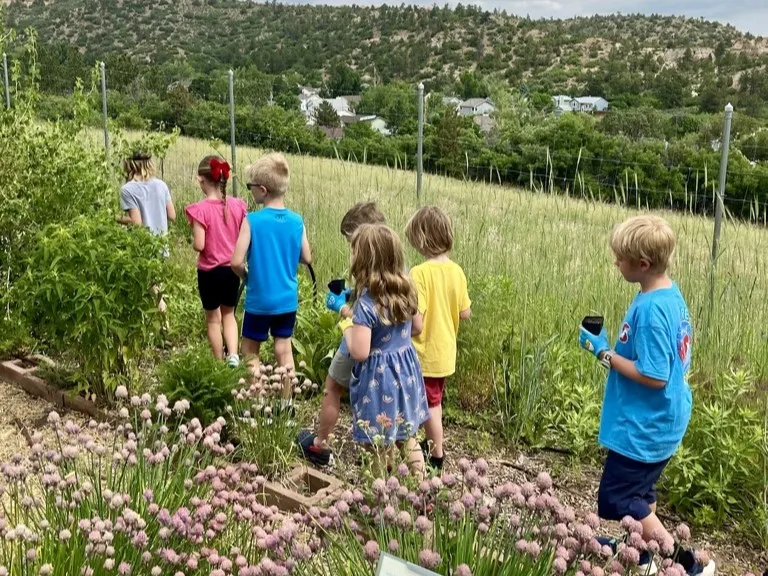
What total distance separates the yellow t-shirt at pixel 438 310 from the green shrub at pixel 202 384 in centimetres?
110

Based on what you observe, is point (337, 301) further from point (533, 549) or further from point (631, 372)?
point (533, 549)

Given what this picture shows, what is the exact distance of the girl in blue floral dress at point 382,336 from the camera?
3.43 meters

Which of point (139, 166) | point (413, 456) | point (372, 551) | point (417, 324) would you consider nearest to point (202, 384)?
point (417, 324)

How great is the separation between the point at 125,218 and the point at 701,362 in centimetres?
445

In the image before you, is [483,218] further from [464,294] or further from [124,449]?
[124,449]

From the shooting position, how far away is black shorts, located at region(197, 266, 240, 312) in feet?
17.1

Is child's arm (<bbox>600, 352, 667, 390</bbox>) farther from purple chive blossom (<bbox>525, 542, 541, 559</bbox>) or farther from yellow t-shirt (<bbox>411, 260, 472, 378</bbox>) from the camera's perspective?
purple chive blossom (<bbox>525, 542, 541, 559</bbox>)

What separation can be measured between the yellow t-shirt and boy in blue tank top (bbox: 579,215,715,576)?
3.12ft

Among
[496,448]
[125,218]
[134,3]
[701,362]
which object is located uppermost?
[134,3]

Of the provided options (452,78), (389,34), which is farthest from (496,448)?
(389,34)

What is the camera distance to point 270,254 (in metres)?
4.52

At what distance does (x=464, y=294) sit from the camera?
3922 millimetres

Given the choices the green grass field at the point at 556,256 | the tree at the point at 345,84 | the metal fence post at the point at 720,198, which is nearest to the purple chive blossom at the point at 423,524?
the green grass field at the point at 556,256

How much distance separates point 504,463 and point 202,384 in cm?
175
